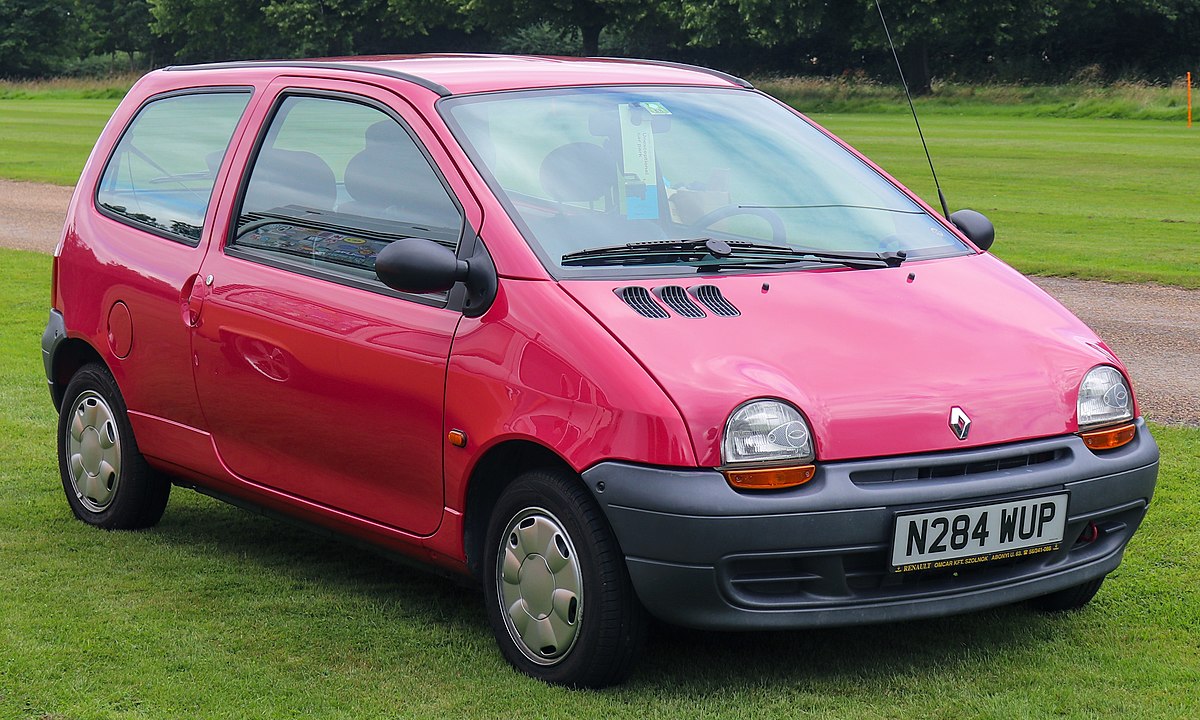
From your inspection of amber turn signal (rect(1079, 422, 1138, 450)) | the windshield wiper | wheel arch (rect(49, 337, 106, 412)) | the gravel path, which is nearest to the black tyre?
amber turn signal (rect(1079, 422, 1138, 450))

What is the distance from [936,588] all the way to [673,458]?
81 centimetres

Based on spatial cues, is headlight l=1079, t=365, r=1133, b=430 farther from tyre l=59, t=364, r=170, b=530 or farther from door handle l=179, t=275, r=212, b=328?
tyre l=59, t=364, r=170, b=530

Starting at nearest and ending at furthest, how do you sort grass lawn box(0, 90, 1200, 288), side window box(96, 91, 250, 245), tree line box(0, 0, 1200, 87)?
side window box(96, 91, 250, 245), grass lawn box(0, 90, 1200, 288), tree line box(0, 0, 1200, 87)

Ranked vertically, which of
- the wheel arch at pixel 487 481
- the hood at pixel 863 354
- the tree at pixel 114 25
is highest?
the hood at pixel 863 354

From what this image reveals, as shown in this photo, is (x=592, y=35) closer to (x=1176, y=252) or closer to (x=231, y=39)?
(x=231, y=39)

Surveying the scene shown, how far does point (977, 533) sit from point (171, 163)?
3.32 m

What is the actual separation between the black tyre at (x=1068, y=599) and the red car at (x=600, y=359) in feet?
1.21

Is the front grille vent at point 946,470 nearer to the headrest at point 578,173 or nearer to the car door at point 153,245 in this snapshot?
the headrest at point 578,173

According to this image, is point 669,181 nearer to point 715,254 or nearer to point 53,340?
point 715,254

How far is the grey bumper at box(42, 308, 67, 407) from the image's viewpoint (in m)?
6.27

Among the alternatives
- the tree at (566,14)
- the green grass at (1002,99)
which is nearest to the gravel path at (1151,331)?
the green grass at (1002,99)

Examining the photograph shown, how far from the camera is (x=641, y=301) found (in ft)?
14.3

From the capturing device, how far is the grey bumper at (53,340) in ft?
20.6

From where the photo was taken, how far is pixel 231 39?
264 ft
